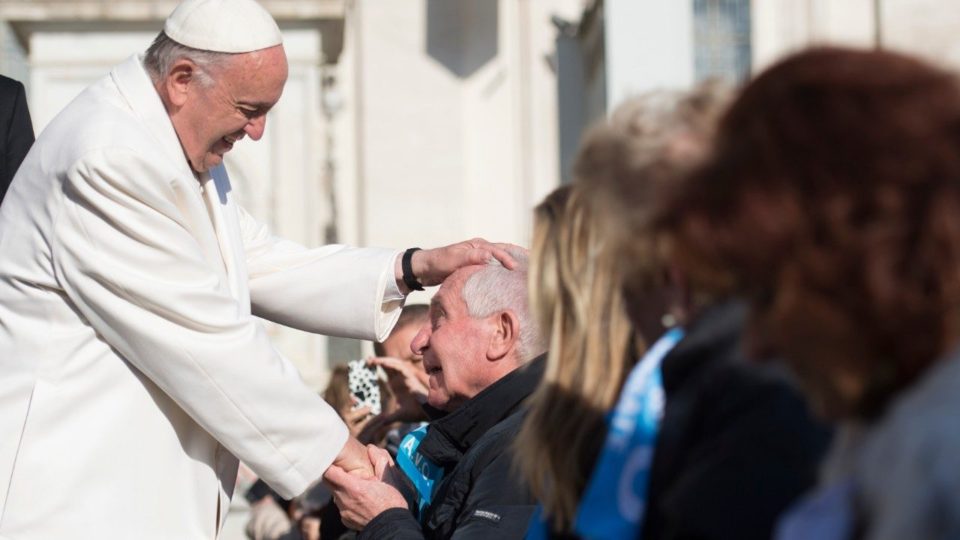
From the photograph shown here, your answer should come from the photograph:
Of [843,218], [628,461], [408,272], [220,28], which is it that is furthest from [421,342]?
[843,218]

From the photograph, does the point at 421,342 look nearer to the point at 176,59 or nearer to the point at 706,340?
the point at 176,59

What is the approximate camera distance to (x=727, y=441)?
1843 millimetres

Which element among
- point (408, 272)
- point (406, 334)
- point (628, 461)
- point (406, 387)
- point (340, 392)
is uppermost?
point (628, 461)

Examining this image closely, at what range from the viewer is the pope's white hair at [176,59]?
379 centimetres

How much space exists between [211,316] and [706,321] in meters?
1.77

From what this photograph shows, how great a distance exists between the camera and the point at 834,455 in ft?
5.43

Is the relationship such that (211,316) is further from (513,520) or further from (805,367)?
(805,367)

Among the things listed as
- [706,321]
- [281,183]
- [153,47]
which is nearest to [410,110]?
[281,183]

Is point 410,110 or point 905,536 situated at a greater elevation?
point 905,536

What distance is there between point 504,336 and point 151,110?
966 mm

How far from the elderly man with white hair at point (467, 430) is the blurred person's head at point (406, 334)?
1567 mm

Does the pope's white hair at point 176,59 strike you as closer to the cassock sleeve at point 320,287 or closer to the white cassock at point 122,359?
the white cassock at point 122,359

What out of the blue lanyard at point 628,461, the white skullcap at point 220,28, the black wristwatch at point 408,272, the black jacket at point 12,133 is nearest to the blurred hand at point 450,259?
the black wristwatch at point 408,272

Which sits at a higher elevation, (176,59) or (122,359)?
(176,59)
